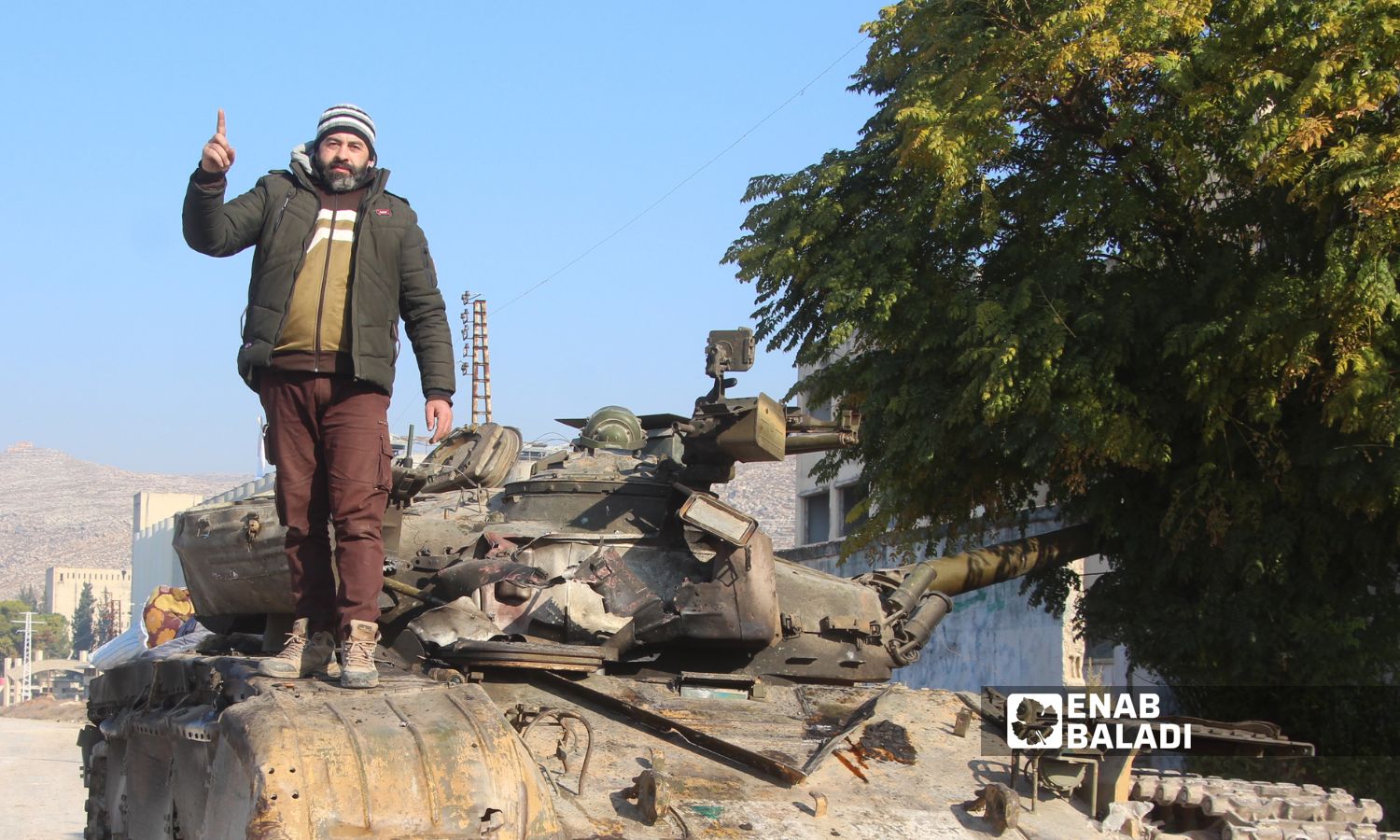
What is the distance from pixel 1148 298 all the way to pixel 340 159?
7.82 m

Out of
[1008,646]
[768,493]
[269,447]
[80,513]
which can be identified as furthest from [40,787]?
[80,513]

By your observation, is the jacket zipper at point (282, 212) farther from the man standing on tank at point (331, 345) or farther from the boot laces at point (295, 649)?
the boot laces at point (295, 649)

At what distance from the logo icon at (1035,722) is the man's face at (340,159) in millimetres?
3422

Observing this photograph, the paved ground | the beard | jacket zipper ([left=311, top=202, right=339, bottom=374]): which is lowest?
the paved ground

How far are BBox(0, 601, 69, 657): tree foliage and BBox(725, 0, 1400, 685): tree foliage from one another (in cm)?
9058

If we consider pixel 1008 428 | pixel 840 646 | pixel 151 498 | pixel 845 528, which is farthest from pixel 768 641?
pixel 151 498

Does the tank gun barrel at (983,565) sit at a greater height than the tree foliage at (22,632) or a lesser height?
greater

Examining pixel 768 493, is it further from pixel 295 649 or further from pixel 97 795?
pixel 295 649

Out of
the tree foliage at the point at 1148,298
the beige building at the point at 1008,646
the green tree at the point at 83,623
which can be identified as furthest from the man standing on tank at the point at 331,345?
the green tree at the point at 83,623

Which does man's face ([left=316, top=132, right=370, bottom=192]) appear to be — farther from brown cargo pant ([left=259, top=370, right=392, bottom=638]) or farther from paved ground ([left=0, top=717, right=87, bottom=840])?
paved ground ([left=0, top=717, right=87, bottom=840])

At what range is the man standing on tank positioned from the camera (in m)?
5.55

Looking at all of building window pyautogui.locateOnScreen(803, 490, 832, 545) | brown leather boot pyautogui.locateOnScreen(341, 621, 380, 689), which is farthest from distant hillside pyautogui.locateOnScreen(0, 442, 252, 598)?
brown leather boot pyautogui.locateOnScreen(341, 621, 380, 689)

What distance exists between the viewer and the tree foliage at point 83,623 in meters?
105

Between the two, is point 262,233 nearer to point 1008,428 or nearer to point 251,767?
point 251,767
